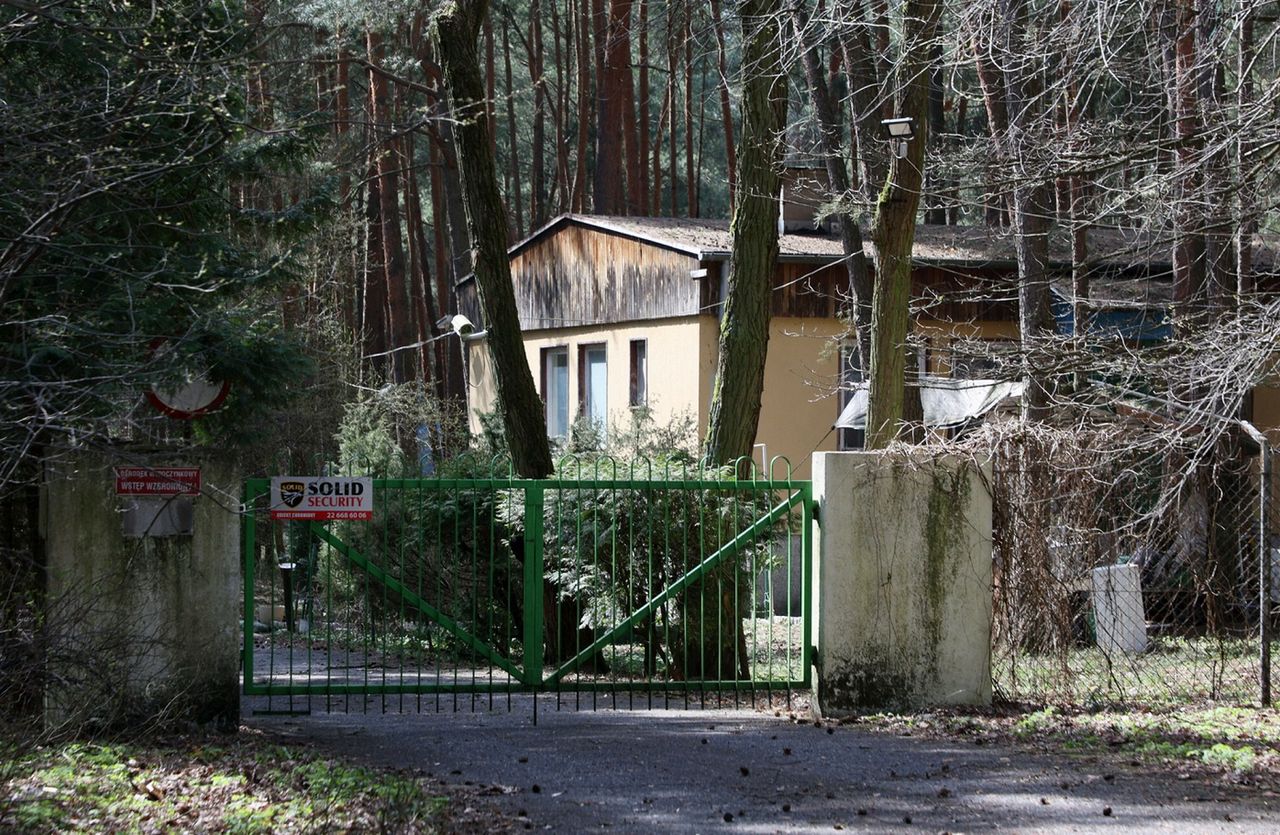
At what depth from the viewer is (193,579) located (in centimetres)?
837

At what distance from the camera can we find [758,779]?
7340 millimetres

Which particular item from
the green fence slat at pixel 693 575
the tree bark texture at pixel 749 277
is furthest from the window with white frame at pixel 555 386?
the green fence slat at pixel 693 575

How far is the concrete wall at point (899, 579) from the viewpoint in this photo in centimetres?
901

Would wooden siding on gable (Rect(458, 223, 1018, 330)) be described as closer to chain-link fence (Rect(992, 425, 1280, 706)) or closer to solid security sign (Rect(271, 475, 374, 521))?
chain-link fence (Rect(992, 425, 1280, 706))

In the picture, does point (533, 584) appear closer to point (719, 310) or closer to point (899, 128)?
point (899, 128)

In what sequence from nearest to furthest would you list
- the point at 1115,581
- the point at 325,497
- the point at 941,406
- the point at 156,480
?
the point at 156,480 → the point at 325,497 → the point at 1115,581 → the point at 941,406

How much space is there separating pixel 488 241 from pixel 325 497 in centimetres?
404

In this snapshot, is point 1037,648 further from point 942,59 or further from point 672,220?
point 672,220

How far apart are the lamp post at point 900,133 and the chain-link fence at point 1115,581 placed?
105 inches

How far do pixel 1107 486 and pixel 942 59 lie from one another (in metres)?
3.29

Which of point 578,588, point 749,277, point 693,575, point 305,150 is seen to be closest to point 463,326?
point 749,277

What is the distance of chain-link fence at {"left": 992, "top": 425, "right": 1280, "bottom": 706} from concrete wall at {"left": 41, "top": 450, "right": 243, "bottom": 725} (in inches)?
196

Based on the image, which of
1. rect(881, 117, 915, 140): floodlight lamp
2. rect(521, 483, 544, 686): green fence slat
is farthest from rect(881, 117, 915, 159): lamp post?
rect(521, 483, 544, 686): green fence slat

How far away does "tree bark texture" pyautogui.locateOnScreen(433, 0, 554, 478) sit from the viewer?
11812mm
